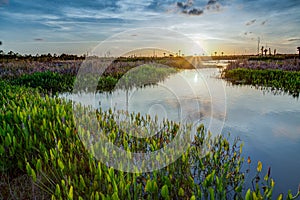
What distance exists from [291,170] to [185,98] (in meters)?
6.30

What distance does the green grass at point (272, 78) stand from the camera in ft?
42.5

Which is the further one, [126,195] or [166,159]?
[166,159]

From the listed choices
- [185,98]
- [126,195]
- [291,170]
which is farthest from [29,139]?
[185,98]

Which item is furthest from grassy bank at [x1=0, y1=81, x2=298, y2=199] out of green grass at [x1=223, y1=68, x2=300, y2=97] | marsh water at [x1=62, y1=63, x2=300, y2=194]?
green grass at [x1=223, y1=68, x2=300, y2=97]

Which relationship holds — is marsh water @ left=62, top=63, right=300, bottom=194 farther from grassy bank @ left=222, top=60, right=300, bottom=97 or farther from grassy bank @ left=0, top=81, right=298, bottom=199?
grassy bank @ left=222, top=60, right=300, bottom=97

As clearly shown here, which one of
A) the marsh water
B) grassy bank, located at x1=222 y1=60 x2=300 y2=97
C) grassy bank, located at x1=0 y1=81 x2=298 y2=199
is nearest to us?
grassy bank, located at x1=0 y1=81 x2=298 y2=199

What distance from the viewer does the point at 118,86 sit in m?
14.2

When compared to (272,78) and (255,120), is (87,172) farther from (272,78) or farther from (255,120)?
(272,78)

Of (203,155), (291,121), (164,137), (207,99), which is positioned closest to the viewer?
(203,155)

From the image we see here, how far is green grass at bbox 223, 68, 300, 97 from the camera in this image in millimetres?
12959

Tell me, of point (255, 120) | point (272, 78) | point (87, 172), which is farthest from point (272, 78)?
point (87, 172)

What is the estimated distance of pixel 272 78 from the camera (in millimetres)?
16016

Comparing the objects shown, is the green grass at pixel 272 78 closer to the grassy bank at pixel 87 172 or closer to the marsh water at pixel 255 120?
the marsh water at pixel 255 120

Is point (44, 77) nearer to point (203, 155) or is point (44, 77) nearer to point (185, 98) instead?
point (185, 98)
